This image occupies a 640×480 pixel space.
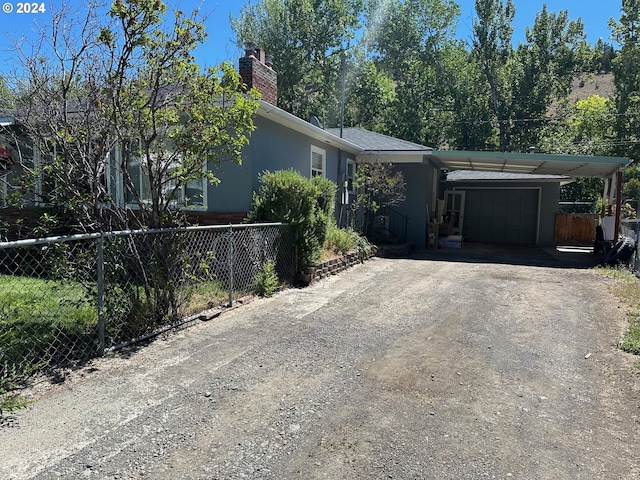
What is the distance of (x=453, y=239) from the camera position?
1533cm

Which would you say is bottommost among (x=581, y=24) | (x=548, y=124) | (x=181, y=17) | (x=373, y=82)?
(x=181, y=17)

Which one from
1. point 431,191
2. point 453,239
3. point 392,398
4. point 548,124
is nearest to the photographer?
point 392,398

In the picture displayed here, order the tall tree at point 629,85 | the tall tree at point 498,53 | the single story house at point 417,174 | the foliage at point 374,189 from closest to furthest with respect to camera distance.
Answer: the single story house at point 417,174
the foliage at point 374,189
the tall tree at point 629,85
the tall tree at point 498,53

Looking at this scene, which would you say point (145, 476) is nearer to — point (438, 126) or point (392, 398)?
point (392, 398)

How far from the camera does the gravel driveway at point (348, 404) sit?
254cm

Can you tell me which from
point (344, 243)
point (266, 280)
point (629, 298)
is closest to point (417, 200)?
point (344, 243)

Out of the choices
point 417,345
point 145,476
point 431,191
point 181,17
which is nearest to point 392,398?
point 417,345

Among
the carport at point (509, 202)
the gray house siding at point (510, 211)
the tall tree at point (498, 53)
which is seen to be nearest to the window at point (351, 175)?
the carport at point (509, 202)

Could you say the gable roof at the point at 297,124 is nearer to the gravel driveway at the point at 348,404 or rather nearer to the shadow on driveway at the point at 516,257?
the shadow on driveway at the point at 516,257

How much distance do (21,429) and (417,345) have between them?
343 centimetres

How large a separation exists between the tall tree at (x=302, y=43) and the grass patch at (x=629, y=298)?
22664 mm

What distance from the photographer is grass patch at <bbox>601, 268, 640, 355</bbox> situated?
4.55 metres

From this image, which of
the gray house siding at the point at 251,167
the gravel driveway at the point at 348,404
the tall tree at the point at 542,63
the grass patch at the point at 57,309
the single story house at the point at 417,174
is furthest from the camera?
the tall tree at the point at 542,63

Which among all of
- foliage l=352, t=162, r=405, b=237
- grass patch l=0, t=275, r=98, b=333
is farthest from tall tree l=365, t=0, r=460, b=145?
grass patch l=0, t=275, r=98, b=333
